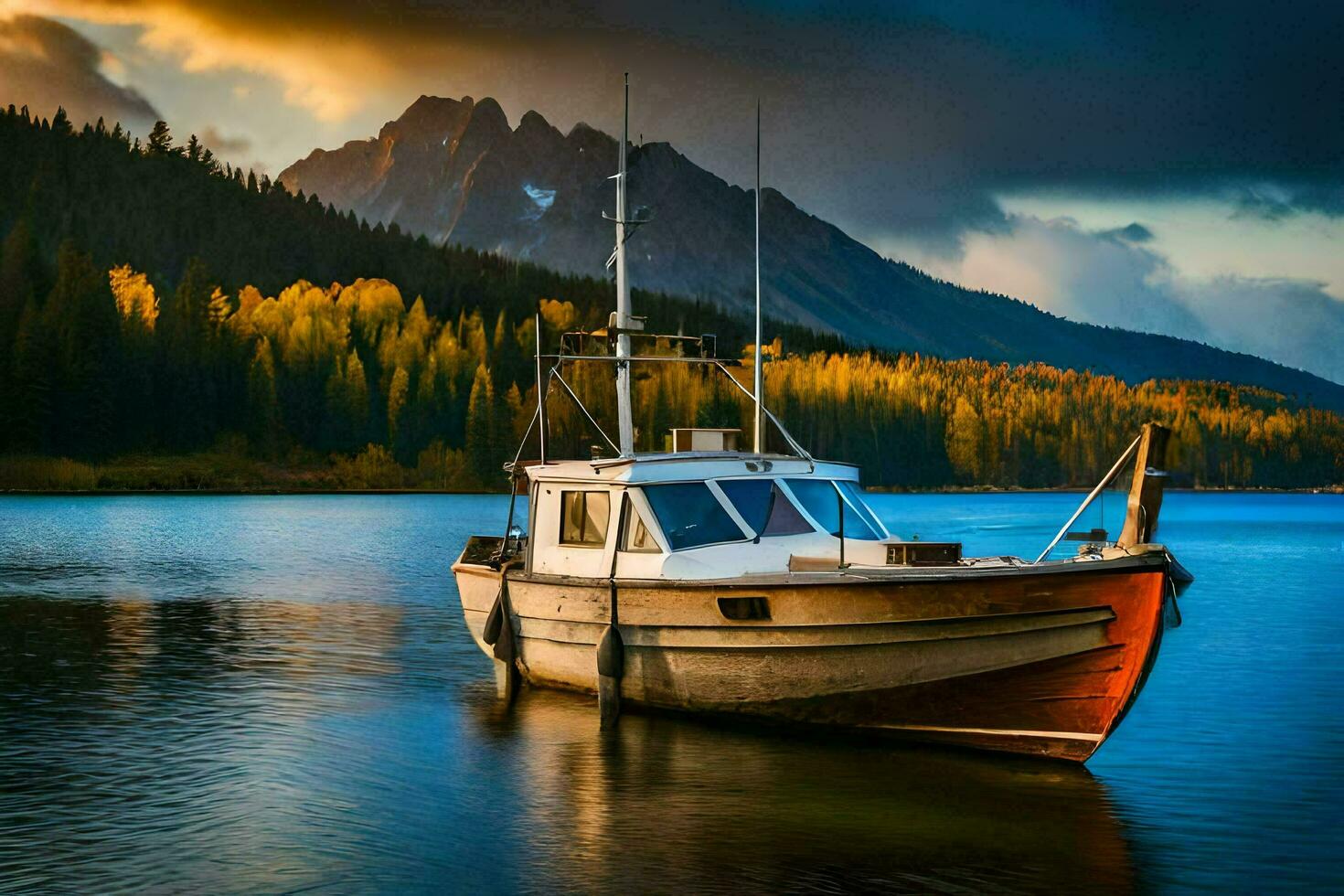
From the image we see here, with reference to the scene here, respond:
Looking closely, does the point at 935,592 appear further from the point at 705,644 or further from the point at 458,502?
the point at 458,502

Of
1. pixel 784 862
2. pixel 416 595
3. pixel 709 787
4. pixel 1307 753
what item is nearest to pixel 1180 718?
pixel 1307 753

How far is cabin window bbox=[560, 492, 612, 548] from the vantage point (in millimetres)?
21328

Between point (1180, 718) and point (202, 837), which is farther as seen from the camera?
point (1180, 718)

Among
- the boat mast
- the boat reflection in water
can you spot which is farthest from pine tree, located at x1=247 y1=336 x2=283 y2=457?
the boat reflection in water

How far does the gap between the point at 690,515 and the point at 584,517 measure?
1981 millimetres

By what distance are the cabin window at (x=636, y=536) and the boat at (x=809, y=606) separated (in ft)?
0.08

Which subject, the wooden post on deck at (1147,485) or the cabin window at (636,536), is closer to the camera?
the wooden post on deck at (1147,485)

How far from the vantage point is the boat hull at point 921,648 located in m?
17.3

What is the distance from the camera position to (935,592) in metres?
17.7

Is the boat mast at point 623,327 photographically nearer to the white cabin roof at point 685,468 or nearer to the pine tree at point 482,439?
the white cabin roof at point 685,468

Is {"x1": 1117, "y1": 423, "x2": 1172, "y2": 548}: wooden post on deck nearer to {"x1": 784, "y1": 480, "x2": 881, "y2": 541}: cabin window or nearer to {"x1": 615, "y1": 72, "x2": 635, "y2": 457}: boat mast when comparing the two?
{"x1": 784, "y1": 480, "x2": 881, "y2": 541}: cabin window

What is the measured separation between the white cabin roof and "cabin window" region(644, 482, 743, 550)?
176 millimetres

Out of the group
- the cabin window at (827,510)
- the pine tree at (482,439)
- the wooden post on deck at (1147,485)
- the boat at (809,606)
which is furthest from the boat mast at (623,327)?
the pine tree at (482,439)

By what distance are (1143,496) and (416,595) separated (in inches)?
1227
